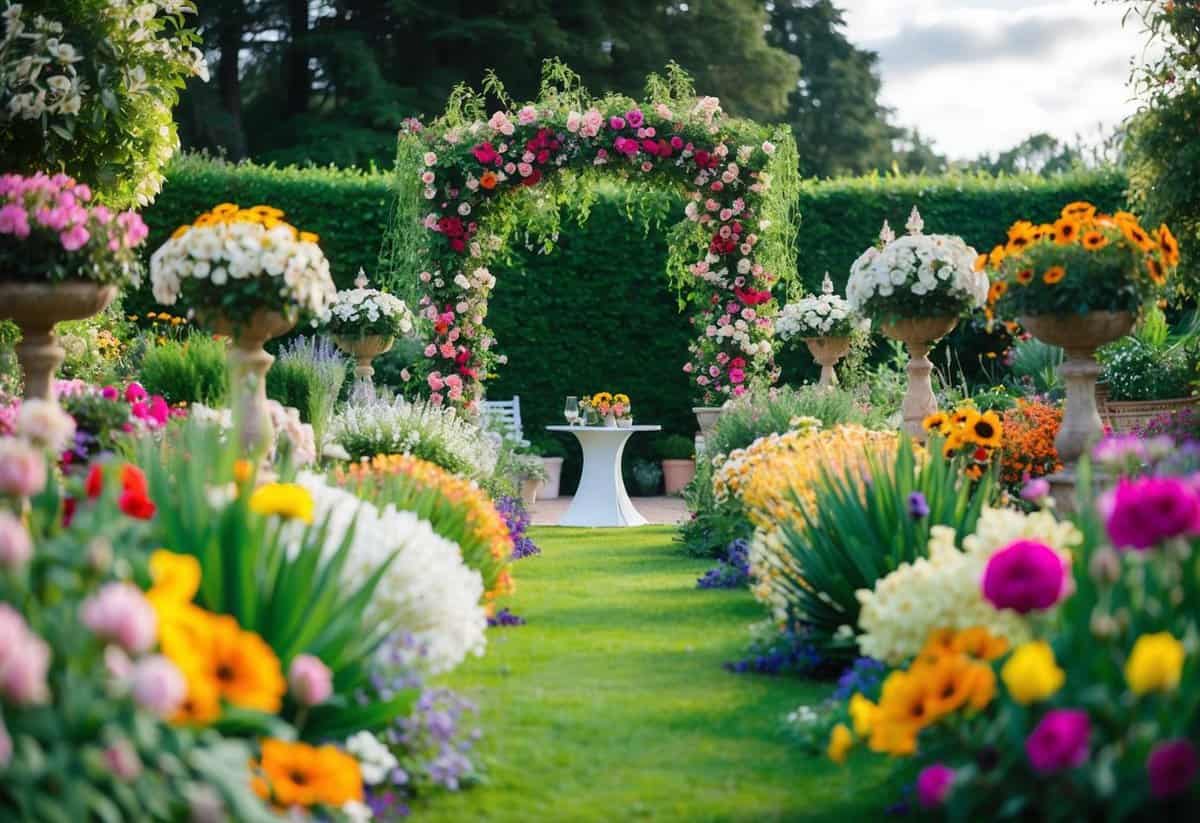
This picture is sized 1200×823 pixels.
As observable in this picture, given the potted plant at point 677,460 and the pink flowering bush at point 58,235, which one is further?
the potted plant at point 677,460

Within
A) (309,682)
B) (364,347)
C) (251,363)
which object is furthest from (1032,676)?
(364,347)

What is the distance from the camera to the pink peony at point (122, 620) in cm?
208

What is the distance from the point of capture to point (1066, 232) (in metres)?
6.05

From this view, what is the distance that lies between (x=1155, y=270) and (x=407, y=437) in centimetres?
458

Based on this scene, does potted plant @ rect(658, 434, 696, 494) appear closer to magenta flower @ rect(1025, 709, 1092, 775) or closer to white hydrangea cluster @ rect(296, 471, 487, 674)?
white hydrangea cluster @ rect(296, 471, 487, 674)

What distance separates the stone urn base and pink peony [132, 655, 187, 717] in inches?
338

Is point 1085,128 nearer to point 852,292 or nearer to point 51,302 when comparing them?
point 852,292

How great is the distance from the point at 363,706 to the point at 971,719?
4.63 feet

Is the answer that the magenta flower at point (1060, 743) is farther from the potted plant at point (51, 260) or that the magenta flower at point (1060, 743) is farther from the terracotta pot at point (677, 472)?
the terracotta pot at point (677, 472)

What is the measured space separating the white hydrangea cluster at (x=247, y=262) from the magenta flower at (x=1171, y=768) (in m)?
4.33

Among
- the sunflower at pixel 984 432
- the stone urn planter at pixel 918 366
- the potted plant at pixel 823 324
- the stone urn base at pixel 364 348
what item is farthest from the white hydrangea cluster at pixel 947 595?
the stone urn base at pixel 364 348

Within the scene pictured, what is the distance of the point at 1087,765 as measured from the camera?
2.38 m

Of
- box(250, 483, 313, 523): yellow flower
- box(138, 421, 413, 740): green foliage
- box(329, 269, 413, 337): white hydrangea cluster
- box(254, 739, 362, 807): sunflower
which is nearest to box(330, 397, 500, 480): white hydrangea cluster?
box(329, 269, 413, 337): white hydrangea cluster

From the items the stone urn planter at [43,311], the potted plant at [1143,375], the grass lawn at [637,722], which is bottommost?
the grass lawn at [637,722]
